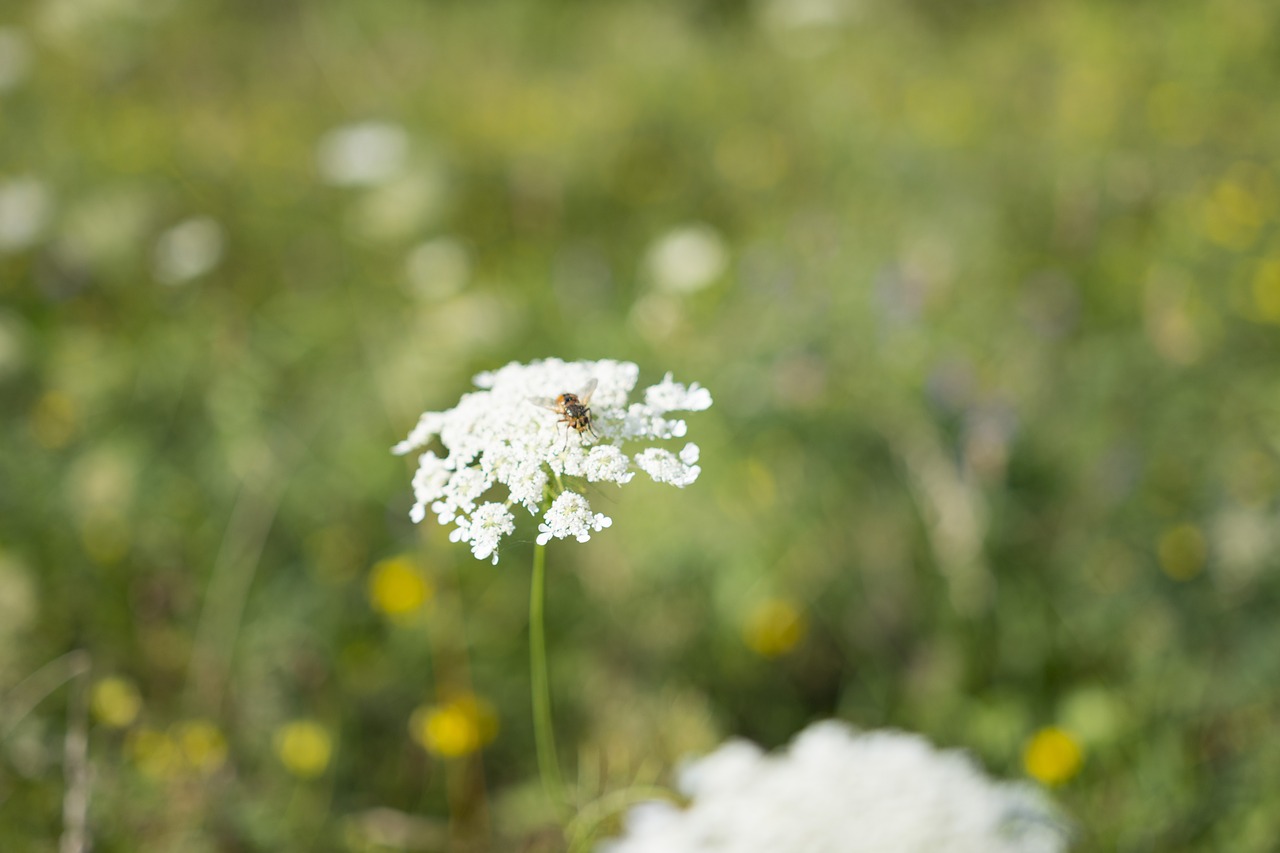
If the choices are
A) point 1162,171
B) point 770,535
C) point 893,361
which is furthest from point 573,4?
point 770,535

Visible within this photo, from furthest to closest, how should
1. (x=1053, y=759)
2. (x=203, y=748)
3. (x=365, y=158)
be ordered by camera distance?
1. (x=365, y=158)
2. (x=203, y=748)
3. (x=1053, y=759)

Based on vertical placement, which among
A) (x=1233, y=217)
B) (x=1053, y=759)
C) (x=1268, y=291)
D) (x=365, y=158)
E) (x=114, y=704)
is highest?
(x=365, y=158)

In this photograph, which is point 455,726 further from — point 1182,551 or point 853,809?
point 1182,551

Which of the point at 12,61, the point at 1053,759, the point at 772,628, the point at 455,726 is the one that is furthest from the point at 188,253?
the point at 1053,759

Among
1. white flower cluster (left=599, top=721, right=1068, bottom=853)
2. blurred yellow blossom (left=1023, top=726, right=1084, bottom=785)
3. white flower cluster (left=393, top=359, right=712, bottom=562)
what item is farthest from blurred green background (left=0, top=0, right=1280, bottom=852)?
white flower cluster (left=393, top=359, right=712, bottom=562)

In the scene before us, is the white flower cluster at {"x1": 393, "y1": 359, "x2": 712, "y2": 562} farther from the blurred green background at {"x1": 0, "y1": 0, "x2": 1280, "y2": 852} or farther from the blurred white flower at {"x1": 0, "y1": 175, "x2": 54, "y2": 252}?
the blurred white flower at {"x1": 0, "y1": 175, "x2": 54, "y2": 252}

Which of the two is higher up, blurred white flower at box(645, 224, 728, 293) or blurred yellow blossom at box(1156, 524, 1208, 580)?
blurred white flower at box(645, 224, 728, 293)
